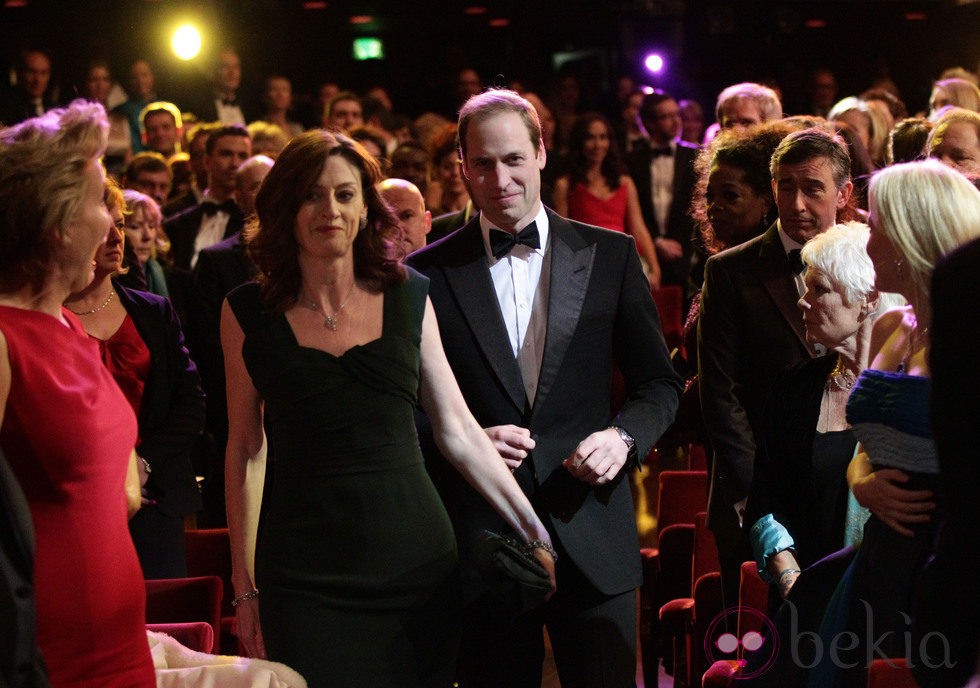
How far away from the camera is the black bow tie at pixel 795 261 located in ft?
11.8

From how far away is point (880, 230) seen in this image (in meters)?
2.42

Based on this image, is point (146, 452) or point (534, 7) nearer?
point (146, 452)

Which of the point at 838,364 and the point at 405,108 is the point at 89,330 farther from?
the point at 405,108

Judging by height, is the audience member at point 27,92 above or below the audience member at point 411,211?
above

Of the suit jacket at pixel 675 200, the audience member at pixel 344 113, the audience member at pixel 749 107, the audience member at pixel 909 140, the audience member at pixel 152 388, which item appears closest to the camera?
the audience member at pixel 152 388

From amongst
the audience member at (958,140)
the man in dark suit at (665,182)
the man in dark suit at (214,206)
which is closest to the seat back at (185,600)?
the audience member at (958,140)

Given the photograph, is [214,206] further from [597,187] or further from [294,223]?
[294,223]

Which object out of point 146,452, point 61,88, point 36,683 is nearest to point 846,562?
point 36,683

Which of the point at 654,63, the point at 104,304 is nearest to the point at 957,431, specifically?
the point at 104,304

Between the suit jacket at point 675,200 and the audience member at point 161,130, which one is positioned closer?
the suit jacket at point 675,200

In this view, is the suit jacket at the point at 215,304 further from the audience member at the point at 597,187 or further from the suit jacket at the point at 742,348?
the audience member at the point at 597,187

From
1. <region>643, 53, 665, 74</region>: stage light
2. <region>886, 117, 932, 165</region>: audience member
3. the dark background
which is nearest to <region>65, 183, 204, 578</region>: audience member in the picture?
<region>886, 117, 932, 165</region>: audience member

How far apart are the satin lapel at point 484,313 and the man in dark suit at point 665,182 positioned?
495 cm

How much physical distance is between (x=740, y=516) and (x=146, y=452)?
179 centimetres
